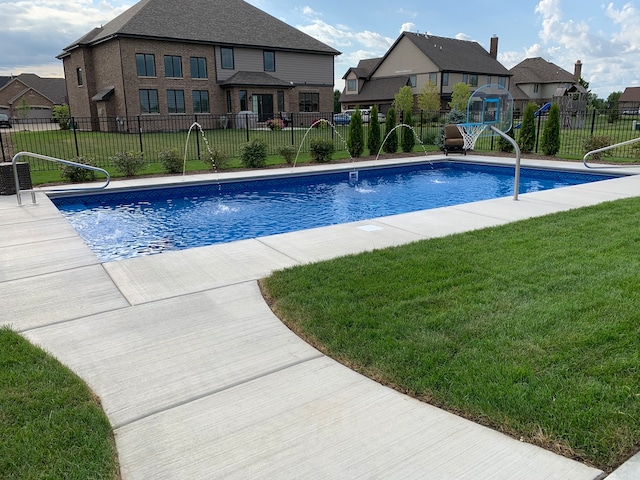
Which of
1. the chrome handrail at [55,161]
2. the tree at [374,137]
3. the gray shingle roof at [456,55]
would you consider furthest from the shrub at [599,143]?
the gray shingle roof at [456,55]

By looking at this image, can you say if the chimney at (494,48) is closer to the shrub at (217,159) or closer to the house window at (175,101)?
the house window at (175,101)

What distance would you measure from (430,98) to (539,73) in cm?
2508

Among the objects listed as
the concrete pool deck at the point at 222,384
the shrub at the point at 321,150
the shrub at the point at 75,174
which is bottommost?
the concrete pool deck at the point at 222,384

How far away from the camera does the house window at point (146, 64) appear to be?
31531mm

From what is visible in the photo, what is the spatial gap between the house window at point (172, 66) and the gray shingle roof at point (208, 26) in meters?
1.33

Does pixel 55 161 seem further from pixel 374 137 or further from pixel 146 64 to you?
pixel 146 64

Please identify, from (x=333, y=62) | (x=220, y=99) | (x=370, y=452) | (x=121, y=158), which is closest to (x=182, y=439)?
(x=370, y=452)

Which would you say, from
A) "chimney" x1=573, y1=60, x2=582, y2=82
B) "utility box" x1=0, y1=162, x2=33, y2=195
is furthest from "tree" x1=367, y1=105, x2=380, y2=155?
"chimney" x1=573, y1=60, x2=582, y2=82

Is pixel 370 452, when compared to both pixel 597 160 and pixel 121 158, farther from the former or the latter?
pixel 597 160

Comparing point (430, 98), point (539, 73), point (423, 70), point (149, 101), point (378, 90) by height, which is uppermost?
point (539, 73)

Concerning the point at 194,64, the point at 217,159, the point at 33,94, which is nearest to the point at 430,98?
the point at 194,64

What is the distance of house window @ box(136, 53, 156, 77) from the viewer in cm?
3153

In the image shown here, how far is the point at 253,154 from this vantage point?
15.1 meters

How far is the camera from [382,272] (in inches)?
202
